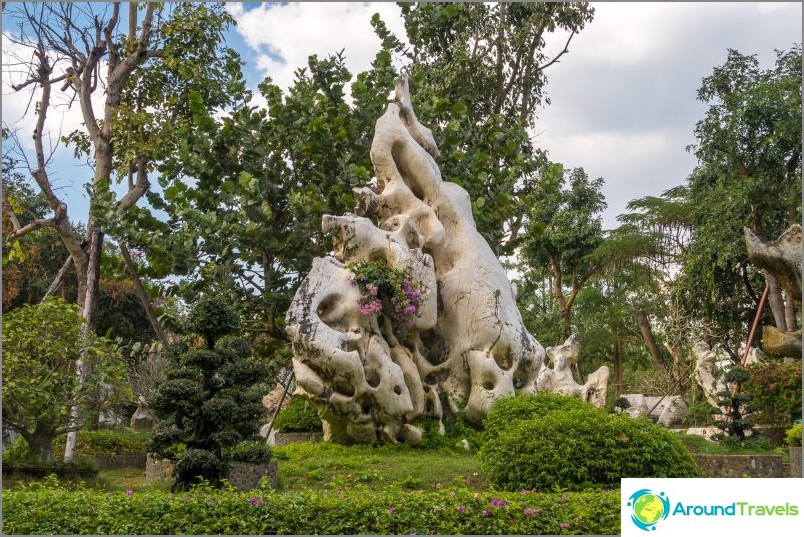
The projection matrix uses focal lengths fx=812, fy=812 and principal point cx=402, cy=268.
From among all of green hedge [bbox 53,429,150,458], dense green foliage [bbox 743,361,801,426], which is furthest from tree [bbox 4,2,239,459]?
dense green foliage [bbox 743,361,801,426]

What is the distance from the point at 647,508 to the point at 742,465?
6347 mm

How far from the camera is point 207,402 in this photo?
27.9 feet

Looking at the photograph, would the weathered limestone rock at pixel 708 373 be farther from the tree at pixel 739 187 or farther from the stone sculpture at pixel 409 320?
the stone sculpture at pixel 409 320

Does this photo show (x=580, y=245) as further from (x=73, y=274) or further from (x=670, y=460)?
(x=670, y=460)

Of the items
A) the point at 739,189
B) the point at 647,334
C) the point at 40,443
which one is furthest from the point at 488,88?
the point at 40,443

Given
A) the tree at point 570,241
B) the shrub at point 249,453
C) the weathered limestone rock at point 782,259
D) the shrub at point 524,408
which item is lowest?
→ the shrub at point 249,453

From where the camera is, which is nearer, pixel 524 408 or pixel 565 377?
pixel 524 408

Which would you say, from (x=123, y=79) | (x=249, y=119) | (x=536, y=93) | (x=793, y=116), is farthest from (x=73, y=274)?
(x=793, y=116)

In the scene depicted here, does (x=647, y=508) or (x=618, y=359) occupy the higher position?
(x=618, y=359)

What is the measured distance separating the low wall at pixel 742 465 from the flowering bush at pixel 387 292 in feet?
15.1

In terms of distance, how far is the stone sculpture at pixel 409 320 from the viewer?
11.2m

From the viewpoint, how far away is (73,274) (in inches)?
1042

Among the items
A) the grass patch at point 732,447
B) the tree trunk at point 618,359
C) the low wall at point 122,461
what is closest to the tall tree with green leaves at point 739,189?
the tree trunk at point 618,359

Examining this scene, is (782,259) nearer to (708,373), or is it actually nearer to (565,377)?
(708,373)
